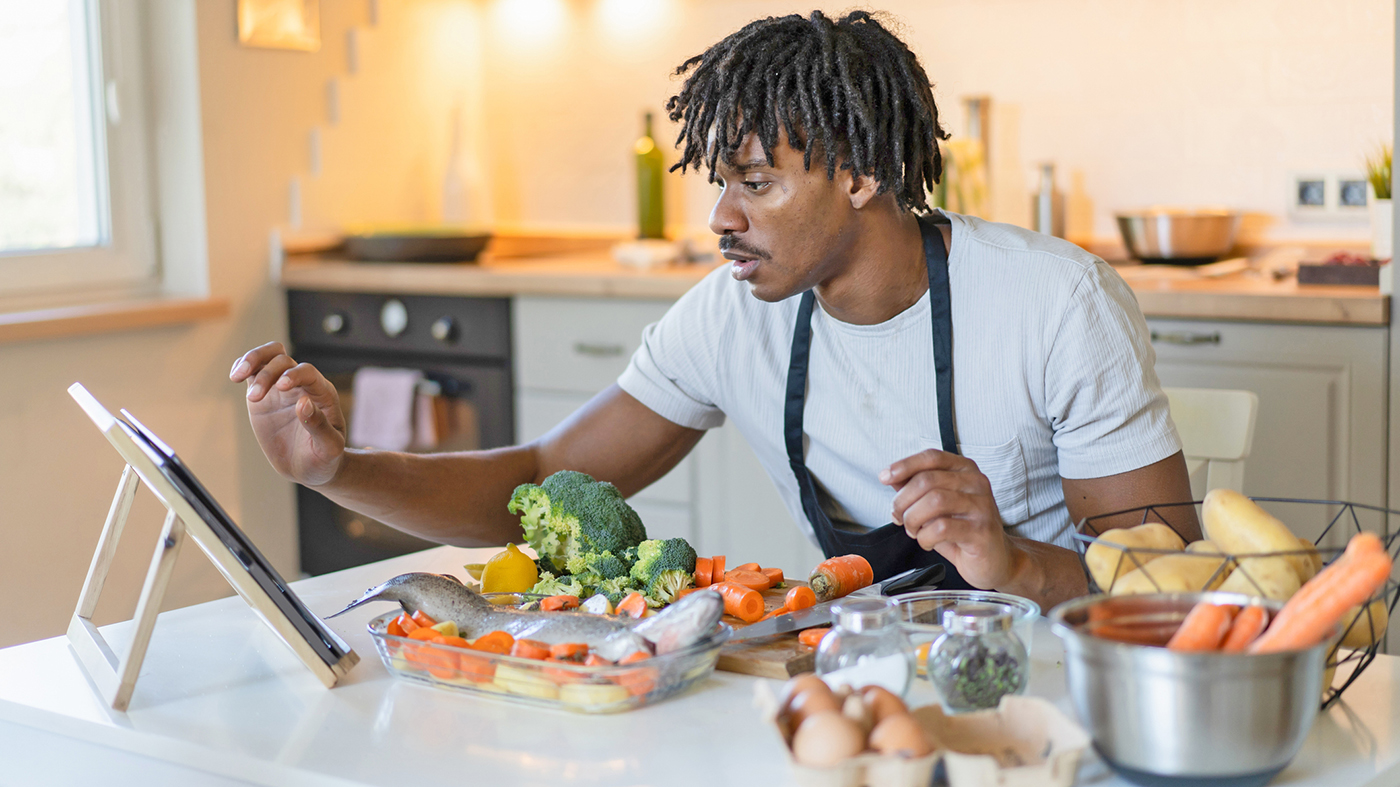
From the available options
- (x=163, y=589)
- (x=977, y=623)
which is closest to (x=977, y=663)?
(x=977, y=623)

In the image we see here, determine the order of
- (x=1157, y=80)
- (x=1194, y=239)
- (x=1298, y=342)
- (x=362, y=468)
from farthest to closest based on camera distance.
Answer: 1. (x=1157, y=80)
2. (x=1194, y=239)
3. (x=1298, y=342)
4. (x=362, y=468)

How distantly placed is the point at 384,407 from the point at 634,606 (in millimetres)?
2140

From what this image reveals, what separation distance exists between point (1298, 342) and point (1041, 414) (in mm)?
1043

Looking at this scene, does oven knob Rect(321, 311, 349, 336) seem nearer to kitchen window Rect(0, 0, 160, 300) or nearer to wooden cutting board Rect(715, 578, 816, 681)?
kitchen window Rect(0, 0, 160, 300)

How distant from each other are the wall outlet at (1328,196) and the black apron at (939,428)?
1.51 meters

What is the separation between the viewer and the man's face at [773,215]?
1475 mm

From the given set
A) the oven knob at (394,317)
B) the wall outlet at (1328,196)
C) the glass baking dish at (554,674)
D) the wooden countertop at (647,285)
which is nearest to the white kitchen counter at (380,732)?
the glass baking dish at (554,674)

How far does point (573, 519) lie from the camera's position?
130 centimetres

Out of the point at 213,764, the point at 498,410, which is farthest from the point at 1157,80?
the point at 213,764

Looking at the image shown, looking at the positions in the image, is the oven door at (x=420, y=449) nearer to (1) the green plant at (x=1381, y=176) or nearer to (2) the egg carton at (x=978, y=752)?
(1) the green plant at (x=1381, y=176)

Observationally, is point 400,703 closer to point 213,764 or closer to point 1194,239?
point 213,764

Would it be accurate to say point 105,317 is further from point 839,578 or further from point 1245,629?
point 1245,629

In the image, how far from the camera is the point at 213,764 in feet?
3.06

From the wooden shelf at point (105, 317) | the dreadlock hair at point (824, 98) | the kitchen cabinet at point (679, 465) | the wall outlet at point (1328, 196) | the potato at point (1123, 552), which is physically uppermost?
the dreadlock hair at point (824, 98)
